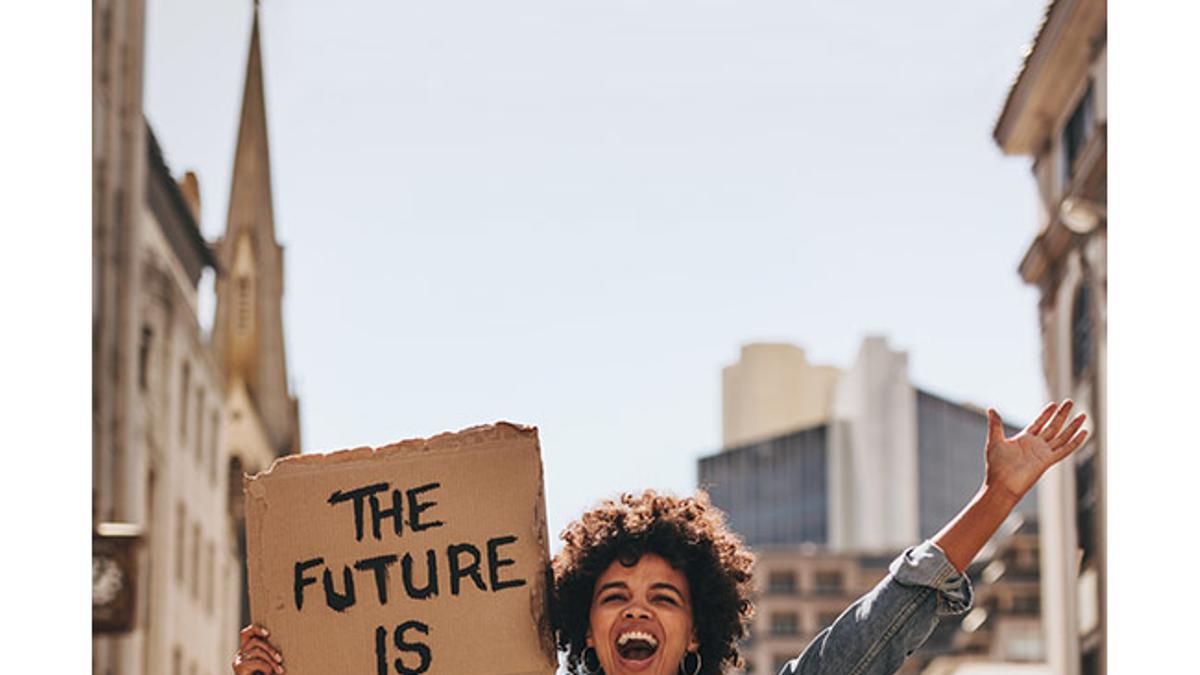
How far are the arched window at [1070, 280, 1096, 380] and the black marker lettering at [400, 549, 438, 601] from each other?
37.7 metres

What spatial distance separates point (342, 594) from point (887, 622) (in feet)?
4.49

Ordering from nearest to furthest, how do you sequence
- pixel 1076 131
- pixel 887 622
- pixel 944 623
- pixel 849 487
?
pixel 887 622 < pixel 1076 131 < pixel 944 623 < pixel 849 487

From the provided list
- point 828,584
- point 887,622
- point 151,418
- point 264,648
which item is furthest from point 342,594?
point 828,584

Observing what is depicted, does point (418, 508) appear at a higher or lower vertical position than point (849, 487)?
lower

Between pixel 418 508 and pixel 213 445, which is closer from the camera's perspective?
pixel 418 508

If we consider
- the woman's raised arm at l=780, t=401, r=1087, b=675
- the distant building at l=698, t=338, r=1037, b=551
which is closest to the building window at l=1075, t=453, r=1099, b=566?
the woman's raised arm at l=780, t=401, r=1087, b=675

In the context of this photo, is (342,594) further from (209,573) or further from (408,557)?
(209,573)

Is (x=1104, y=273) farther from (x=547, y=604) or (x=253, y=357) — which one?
(x=253, y=357)

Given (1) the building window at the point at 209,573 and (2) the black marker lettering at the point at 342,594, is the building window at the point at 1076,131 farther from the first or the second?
(2) the black marker lettering at the point at 342,594

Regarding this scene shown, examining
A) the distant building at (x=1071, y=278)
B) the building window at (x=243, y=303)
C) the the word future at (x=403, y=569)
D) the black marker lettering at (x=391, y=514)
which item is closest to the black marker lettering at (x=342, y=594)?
the the word future at (x=403, y=569)

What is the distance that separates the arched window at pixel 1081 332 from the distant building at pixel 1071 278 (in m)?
0.02

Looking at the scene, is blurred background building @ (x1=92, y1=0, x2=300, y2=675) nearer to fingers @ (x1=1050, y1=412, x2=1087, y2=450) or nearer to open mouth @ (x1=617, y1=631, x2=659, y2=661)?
open mouth @ (x1=617, y1=631, x2=659, y2=661)

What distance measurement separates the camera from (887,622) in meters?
4.80

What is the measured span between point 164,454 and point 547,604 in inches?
1407
